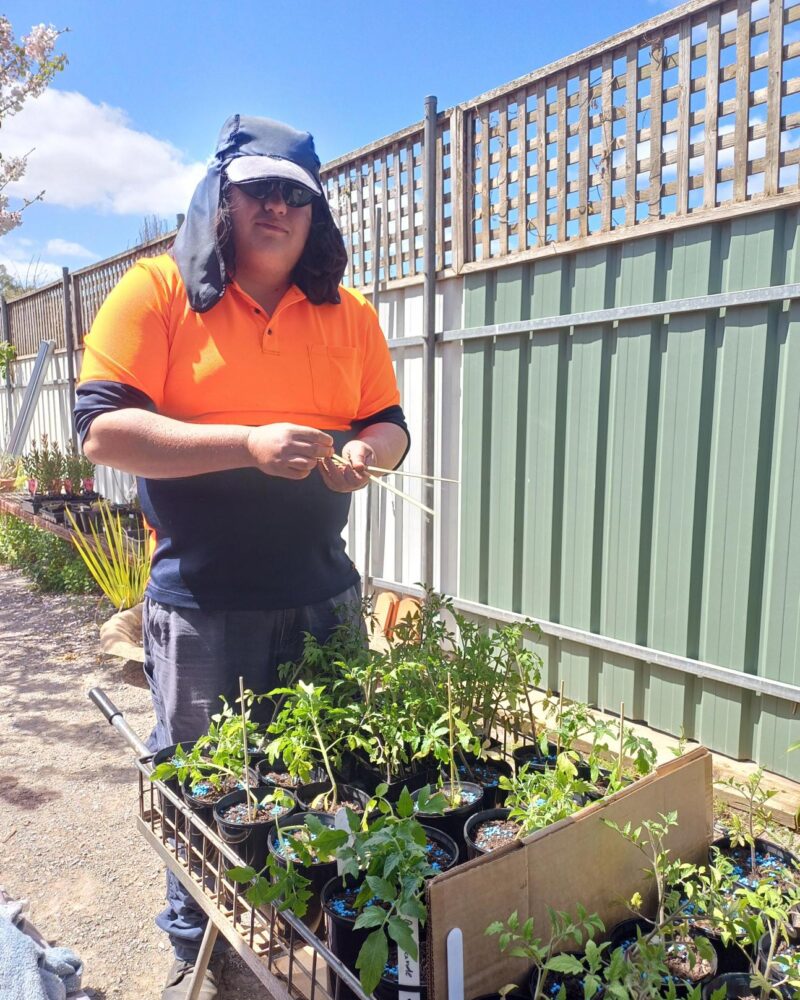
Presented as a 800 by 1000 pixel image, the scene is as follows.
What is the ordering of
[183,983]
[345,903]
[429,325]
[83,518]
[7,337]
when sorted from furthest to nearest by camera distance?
[7,337] → [83,518] → [429,325] → [183,983] → [345,903]

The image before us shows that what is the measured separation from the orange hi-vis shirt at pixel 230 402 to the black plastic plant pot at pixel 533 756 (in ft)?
1.83

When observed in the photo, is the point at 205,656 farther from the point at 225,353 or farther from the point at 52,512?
the point at 52,512

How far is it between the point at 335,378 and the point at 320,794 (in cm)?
90

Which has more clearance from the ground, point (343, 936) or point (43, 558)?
point (343, 936)

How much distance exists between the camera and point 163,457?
1.49 metres

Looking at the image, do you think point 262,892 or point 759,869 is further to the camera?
point 759,869

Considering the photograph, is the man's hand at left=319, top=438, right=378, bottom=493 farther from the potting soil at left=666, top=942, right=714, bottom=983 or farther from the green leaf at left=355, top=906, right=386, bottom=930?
the potting soil at left=666, top=942, right=714, bottom=983

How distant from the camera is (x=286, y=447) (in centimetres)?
142

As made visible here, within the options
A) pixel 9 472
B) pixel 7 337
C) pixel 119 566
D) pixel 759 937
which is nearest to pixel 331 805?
pixel 759 937

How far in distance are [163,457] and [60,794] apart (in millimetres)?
2597

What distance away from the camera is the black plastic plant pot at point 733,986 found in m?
0.98

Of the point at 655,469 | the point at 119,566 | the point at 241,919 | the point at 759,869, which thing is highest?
the point at 655,469

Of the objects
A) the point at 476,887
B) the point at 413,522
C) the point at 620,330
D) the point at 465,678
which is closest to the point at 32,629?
the point at 413,522

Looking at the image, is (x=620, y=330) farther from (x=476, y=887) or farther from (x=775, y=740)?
(x=476, y=887)
